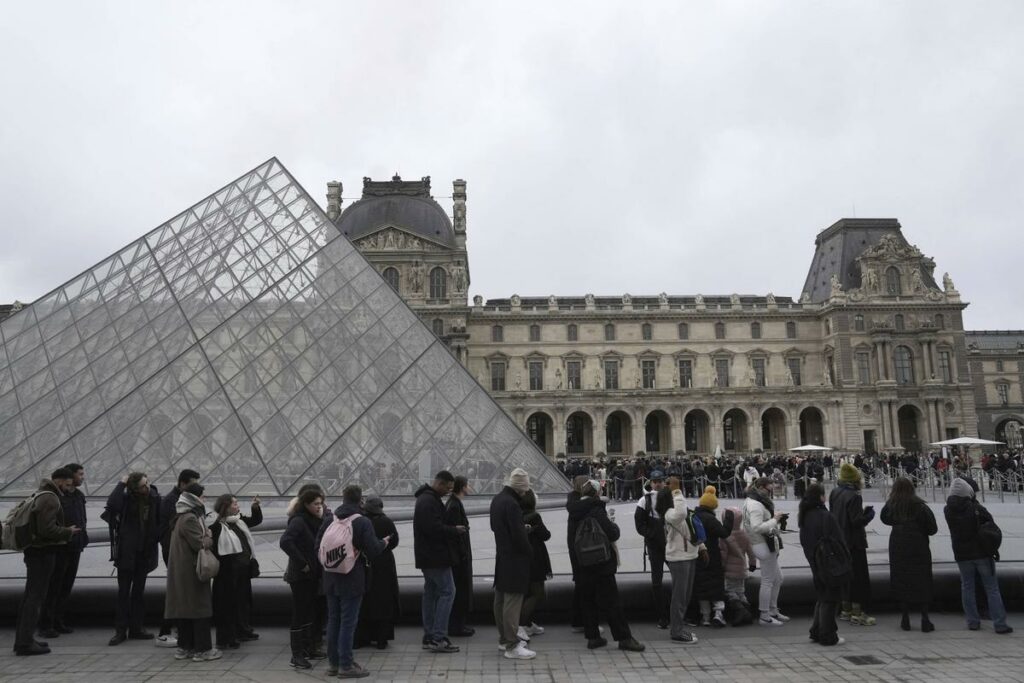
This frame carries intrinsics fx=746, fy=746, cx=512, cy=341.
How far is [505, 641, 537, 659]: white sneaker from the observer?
179 inches

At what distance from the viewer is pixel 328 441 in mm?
10445

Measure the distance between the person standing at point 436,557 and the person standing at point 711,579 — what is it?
1748 mm

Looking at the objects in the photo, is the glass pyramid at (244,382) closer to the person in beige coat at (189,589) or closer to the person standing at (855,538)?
the person in beige coat at (189,589)

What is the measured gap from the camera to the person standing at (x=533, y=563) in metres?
4.89

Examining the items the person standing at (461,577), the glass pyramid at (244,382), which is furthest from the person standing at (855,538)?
the glass pyramid at (244,382)

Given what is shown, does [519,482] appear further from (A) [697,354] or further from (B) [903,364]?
(B) [903,364]

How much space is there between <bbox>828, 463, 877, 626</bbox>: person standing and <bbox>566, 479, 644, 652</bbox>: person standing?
1770 millimetres

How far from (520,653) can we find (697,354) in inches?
1686

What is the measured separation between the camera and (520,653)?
14.9 feet

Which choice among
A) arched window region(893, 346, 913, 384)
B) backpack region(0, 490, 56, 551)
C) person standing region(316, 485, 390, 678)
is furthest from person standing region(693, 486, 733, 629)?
arched window region(893, 346, 913, 384)

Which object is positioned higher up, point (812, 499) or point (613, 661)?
point (812, 499)

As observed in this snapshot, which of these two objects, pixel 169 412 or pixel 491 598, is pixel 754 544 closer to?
pixel 491 598

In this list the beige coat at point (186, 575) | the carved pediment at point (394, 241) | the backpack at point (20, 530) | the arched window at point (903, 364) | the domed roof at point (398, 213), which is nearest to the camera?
the beige coat at point (186, 575)

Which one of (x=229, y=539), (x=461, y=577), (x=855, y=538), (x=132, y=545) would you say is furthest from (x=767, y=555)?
(x=132, y=545)
